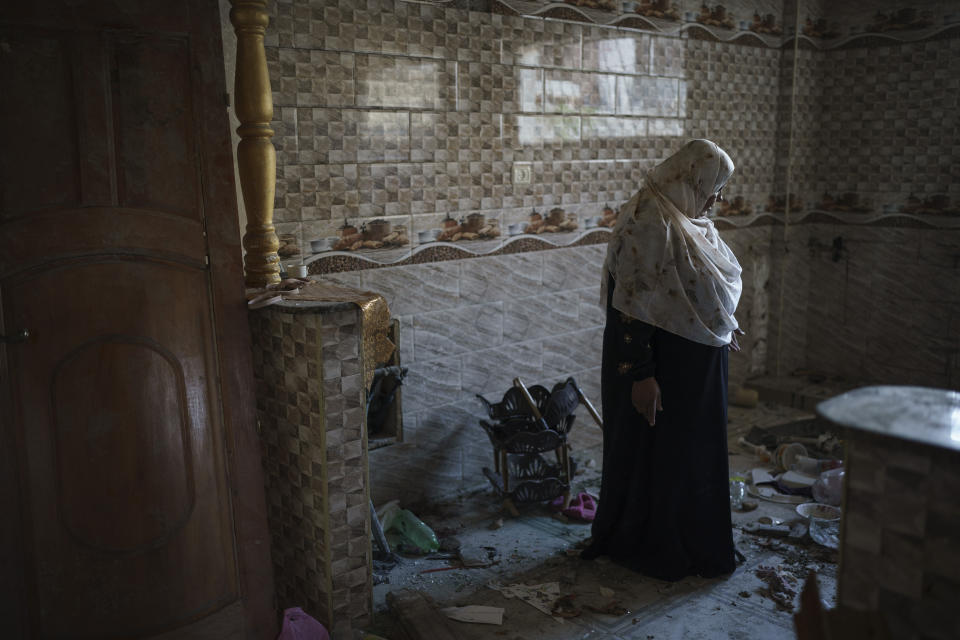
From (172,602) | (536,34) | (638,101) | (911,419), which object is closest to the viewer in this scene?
(911,419)

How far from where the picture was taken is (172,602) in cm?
247

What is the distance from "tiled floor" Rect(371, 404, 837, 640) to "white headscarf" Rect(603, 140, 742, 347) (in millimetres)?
909

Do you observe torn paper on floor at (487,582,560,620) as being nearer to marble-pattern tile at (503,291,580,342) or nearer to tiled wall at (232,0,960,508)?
tiled wall at (232,0,960,508)

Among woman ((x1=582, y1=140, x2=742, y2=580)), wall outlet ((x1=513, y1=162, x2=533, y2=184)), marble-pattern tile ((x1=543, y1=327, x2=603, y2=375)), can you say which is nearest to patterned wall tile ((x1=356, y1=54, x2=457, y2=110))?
wall outlet ((x1=513, y1=162, x2=533, y2=184))

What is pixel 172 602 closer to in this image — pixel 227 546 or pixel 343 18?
pixel 227 546

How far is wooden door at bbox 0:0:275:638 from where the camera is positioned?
2156 millimetres

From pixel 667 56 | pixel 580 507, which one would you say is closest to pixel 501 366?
pixel 580 507

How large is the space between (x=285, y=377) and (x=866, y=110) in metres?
4.30

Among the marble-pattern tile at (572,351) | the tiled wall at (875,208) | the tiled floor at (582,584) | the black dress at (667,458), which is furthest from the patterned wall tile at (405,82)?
the tiled wall at (875,208)

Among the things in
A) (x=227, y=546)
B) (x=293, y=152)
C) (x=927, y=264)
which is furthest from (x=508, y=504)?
(x=927, y=264)

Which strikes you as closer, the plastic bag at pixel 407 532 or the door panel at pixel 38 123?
the door panel at pixel 38 123

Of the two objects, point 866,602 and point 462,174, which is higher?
point 462,174

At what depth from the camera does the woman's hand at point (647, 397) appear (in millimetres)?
2887

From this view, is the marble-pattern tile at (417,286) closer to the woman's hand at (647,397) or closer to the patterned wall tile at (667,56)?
the woman's hand at (647,397)
